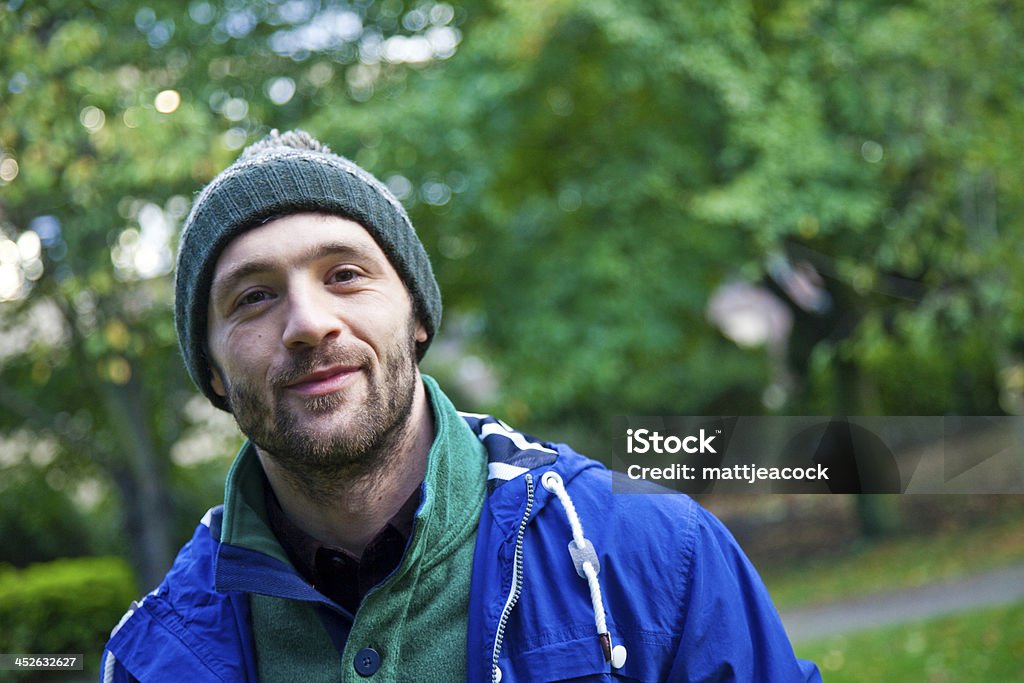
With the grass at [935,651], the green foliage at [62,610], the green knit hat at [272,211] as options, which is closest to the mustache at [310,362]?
the green knit hat at [272,211]

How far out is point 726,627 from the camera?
5.59 feet

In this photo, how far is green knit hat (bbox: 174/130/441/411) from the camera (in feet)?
6.13

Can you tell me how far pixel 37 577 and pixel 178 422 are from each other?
1.38 m

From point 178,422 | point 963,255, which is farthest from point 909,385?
point 178,422

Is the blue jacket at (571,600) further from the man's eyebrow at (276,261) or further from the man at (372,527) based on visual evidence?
the man's eyebrow at (276,261)

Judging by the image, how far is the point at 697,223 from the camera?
7.23 meters

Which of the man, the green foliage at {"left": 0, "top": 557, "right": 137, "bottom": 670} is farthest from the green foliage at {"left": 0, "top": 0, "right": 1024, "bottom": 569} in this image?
the man

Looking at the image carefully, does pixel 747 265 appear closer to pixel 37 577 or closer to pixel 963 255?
pixel 963 255

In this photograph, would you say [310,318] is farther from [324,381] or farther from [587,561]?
[587,561]

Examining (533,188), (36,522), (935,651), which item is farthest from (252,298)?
(36,522)

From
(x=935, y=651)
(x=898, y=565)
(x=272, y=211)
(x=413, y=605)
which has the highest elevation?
(x=272, y=211)

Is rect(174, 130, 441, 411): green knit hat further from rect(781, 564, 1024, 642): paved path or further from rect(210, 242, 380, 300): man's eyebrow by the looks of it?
rect(781, 564, 1024, 642): paved path

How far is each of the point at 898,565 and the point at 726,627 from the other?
7.79 metres

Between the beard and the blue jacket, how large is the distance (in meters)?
0.21
